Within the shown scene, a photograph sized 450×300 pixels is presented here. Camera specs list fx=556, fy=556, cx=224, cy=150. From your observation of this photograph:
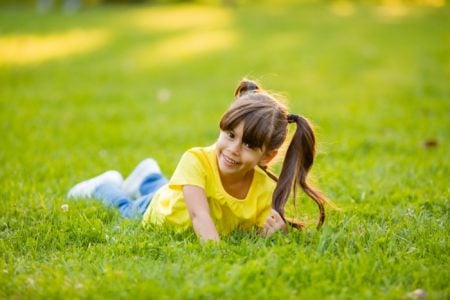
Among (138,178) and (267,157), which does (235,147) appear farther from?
(138,178)

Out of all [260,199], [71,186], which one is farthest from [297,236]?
[71,186]

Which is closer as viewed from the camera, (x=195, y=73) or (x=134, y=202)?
(x=134, y=202)

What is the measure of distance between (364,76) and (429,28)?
19.5 ft

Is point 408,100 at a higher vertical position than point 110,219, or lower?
lower

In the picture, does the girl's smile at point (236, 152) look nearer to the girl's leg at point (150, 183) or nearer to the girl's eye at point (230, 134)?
the girl's eye at point (230, 134)

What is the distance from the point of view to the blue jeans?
12.5ft

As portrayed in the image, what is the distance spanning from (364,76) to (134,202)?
6.73 m

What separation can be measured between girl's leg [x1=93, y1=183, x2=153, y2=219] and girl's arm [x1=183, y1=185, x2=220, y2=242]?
2.32 ft

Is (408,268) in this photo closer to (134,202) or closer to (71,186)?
(134,202)

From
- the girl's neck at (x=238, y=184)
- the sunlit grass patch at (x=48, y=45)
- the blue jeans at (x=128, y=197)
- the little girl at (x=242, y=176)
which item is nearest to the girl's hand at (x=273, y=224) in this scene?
the little girl at (x=242, y=176)

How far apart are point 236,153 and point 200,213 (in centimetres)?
39

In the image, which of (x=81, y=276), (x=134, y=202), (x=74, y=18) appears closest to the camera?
(x=81, y=276)

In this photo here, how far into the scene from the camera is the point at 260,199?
3365 mm

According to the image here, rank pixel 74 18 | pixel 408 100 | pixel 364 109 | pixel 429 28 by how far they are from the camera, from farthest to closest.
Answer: pixel 74 18
pixel 429 28
pixel 408 100
pixel 364 109
